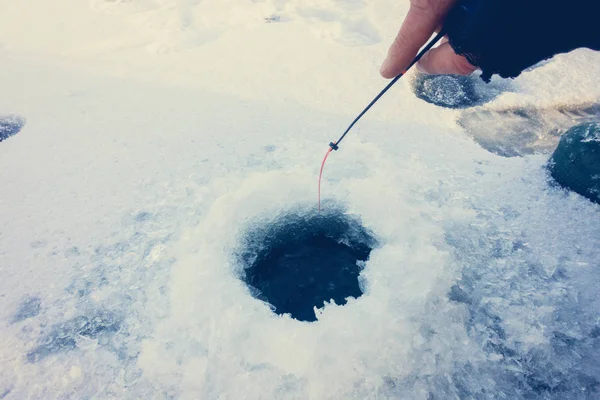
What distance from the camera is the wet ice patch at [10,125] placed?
3275mm

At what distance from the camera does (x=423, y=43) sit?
1664 mm

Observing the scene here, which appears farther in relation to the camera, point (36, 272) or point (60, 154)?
point (60, 154)

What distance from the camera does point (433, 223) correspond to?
2.44 m

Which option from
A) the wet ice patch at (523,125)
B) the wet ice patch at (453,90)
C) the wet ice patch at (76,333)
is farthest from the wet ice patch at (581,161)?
the wet ice patch at (76,333)

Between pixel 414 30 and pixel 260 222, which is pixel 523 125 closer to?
pixel 414 30

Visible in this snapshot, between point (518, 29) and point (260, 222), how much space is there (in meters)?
1.84

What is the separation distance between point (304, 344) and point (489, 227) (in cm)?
151

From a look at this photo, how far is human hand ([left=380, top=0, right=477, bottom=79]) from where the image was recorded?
152 cm

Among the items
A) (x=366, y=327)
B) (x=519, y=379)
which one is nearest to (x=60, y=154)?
(x=366, y=327)

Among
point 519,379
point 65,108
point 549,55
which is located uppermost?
point 549,55

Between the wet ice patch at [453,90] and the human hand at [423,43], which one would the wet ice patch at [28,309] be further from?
the wet ice patch at [453,90]

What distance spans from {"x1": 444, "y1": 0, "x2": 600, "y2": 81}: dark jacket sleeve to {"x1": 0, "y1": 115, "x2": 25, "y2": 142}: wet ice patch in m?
3.73

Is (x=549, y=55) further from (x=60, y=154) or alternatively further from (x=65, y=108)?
(x=65, y=108)

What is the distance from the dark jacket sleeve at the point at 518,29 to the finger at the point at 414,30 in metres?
0.06
